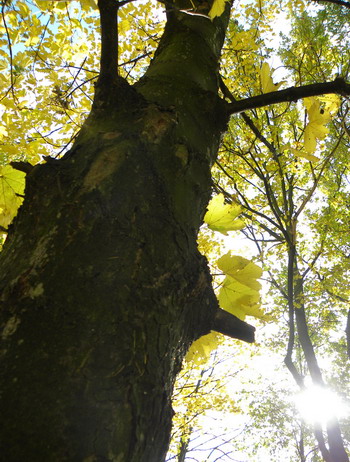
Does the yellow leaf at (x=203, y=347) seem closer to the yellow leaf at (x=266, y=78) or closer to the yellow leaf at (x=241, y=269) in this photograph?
the yellow leaf at (x=241, y=269)

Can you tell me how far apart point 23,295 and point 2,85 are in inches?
86.2

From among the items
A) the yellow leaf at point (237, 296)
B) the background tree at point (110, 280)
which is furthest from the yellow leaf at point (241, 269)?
the background tree at point (110, 280)

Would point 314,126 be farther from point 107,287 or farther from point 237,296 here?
point 107,287

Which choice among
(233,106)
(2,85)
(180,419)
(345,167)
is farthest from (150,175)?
(345,167)

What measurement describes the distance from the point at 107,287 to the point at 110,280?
0.04 ft

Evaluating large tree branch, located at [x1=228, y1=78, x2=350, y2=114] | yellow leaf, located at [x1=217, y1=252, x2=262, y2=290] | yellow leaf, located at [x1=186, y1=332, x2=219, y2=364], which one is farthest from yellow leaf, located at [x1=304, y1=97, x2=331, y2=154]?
yellow leaf, located at [x1=186, y1=332, x2=219, y2=364]

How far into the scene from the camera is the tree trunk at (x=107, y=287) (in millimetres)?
389

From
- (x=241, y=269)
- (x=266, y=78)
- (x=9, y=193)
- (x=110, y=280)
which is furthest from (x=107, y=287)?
(x=266, y=78)

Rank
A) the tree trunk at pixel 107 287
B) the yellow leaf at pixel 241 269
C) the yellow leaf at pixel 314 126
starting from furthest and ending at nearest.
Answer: the yellow leaf at pixel 314 126 < the yellow leaf at pixel 241 269 < the tree trunk at pixel 107 287

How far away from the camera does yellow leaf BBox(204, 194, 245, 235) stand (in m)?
0.93

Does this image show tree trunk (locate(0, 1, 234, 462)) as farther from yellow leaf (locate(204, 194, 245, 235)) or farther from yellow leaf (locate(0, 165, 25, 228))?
yellow leaf (locate(0, 165, 25, 228))

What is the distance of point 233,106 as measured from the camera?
96 centimetres

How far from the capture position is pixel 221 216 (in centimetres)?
94

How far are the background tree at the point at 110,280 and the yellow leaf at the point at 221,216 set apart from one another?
140 millimetres
